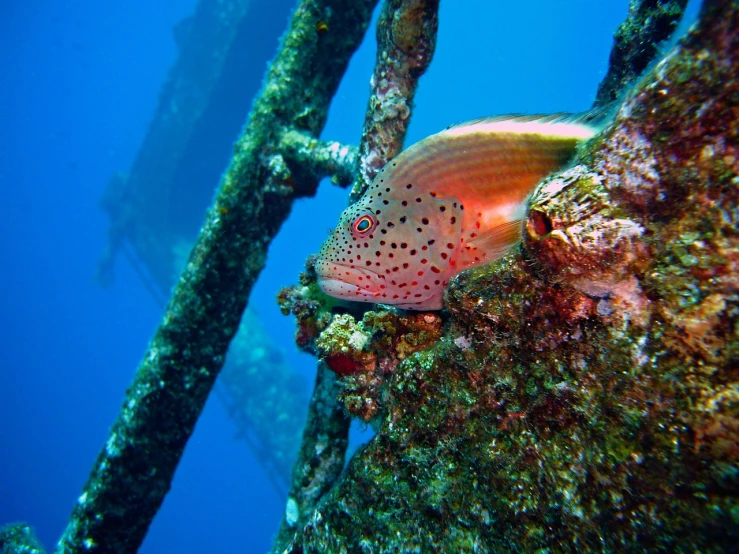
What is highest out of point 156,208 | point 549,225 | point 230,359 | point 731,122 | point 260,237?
point 156,208

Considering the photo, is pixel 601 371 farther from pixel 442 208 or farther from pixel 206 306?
pixel 206 306

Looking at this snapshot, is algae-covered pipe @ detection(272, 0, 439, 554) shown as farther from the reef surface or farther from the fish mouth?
the reef surface

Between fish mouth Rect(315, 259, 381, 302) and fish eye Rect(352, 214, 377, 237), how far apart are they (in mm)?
207

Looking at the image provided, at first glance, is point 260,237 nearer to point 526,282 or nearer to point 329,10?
point 329,10

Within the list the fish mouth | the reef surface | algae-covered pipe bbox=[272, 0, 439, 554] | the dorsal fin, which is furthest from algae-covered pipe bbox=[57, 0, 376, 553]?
the reef surface

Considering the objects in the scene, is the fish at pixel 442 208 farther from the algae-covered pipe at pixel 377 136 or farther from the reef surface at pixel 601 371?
the algae-covered pipe at pixel 377 136

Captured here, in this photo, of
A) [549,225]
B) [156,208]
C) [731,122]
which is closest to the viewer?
[731,122]

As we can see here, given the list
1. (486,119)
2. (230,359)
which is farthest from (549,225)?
(230,359)

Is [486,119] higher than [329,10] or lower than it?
lower

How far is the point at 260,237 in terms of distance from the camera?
15.6 ft

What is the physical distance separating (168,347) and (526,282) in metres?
4.14

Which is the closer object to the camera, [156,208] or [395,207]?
[395,207]

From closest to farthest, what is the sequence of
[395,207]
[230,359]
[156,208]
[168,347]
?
1. [395,207]
2. [168,347]
3. [230,359]
4. [156,208]

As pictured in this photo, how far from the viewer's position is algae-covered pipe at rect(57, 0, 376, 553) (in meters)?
4.43
